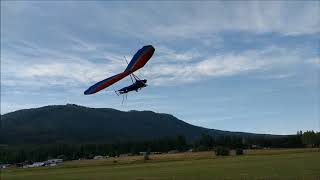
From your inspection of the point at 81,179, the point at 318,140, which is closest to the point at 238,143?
the point at 318,140

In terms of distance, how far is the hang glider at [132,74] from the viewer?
29.3 m

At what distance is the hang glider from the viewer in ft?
96.1

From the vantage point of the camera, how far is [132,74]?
30.4 metres

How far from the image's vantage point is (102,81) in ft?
100

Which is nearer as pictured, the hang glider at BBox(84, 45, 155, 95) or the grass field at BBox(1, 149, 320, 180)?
the hang glider at BBox(84, 45, 155, 95)

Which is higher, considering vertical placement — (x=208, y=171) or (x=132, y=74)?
(x=132, y=74)

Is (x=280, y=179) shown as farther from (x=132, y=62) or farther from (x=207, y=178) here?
(x=132, y=62)

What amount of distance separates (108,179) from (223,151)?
84272 millimetres

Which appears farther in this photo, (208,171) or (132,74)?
(208,171)

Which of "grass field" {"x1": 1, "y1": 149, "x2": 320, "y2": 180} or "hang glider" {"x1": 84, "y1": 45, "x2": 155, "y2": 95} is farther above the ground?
"hang glider" {"x1": 84, "y1": 45, "x2": 155, "y2": 95}

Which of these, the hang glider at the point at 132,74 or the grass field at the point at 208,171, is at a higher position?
the hang glider at the point at 132,74

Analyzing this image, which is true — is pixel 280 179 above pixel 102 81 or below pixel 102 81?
below

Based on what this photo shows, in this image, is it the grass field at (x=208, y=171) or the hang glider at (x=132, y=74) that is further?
the grass field at (x=208, y=171)

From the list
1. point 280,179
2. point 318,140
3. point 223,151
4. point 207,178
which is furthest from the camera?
point 318,140
